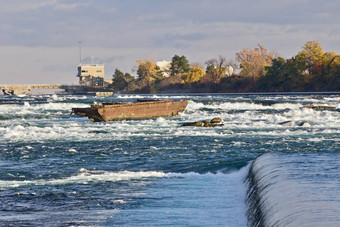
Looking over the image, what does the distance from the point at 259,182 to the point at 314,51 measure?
13436 centimetres

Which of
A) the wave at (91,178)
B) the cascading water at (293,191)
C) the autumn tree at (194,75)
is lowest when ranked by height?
the wave at (91,178)

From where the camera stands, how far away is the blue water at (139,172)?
13.6 m

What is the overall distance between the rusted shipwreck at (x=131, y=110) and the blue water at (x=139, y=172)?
7.44 meters

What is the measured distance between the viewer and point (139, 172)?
19.7 m

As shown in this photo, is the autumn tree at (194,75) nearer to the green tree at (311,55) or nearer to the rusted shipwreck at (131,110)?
the green tree at (311,55)

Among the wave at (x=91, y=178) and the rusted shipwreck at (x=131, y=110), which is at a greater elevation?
the rusted shipwreck at (x=131, y=110)

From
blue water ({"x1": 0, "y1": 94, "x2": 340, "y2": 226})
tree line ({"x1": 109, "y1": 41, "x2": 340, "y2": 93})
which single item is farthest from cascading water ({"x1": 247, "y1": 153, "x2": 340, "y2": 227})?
tree line ({"x1": 109, "y1": 41, "x2": 340, "y2": 93})

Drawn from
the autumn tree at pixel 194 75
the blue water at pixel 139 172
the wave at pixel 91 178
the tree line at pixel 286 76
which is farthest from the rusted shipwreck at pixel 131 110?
the autumn tree at pixel 194 75

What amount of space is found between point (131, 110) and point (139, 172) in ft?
87.3

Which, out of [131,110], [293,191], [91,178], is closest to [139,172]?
[91,178]

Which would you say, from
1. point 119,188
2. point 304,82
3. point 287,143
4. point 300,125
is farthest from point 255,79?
point 119,188

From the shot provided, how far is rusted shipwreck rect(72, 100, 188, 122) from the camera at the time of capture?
43.1 m

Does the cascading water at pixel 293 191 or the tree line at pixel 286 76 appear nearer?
the cascading water at pixel 293 191

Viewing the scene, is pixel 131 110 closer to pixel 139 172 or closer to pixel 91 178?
pixel 139 172
